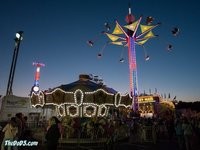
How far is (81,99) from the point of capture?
15.8 m

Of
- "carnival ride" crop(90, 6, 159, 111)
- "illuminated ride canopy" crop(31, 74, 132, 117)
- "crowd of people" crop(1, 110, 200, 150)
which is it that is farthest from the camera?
"carnival ride" crop(90, 6, 159, 111)

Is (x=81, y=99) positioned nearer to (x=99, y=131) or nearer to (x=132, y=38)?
(x=99, y=131)

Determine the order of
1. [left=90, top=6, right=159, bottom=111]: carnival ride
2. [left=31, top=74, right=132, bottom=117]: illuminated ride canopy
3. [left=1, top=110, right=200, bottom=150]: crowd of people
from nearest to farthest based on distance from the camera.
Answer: [left=1, top=110, right=200, bottom=150]: crowd of people → [left=31, top=74, right=132, bottom=117]: illuminated ride canopy → [left=90, top=6, right=159, bottom=111]: carnival ride

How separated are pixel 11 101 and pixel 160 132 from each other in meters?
13.6

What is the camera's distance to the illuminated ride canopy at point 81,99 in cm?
1568

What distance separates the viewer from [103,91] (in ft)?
51.4

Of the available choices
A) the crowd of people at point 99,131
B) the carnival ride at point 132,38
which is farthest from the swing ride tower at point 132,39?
the crowd of people at point 99,131

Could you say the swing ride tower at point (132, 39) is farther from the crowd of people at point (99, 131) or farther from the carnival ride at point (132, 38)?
the crowd of people at point (99, 131)

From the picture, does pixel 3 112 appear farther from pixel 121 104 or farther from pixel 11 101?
pixel 121 104

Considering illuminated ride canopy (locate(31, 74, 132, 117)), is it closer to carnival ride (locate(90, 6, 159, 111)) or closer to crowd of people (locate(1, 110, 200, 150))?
crowd of people (locate(1, 110, 200, 150))

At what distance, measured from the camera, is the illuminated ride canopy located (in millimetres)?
15680

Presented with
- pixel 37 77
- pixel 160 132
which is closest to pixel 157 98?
pixel 37 77

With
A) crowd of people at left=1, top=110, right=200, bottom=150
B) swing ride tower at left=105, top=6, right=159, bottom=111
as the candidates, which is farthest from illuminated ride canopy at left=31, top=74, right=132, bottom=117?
swing ride tower at left=105, top=6, right=159, bottom=111

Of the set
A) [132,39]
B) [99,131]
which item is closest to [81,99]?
[99,131]
